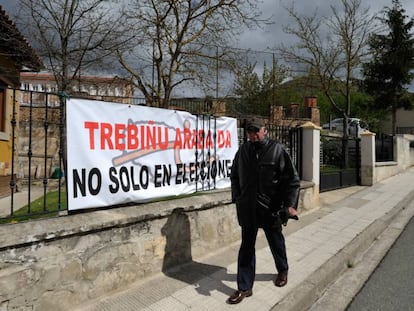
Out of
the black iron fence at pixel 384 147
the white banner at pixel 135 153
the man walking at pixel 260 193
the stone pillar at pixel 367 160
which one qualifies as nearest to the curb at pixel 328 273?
the man walking at pixel 260 193

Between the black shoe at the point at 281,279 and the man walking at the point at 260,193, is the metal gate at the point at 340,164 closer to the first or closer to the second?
the black shoe at the point at 281,279

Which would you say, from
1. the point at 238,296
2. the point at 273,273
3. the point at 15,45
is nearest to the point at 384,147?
the point at 273,273

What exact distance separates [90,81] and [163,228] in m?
9.31

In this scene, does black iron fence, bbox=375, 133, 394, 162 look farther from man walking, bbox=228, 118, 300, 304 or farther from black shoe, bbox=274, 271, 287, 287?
man walking, bbox=228, 118, 300, 304

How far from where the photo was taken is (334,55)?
1566cm

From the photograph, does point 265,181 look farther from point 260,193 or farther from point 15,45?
point 15,45

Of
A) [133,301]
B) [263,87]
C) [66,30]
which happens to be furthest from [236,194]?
[263,87]

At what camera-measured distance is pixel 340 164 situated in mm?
13055

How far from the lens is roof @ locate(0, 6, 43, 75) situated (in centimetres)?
867

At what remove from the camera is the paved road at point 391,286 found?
3.51 metres

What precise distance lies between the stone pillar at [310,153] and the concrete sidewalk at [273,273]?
793 millimetres

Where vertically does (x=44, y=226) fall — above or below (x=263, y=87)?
below

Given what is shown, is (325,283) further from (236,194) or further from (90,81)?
(90,81)

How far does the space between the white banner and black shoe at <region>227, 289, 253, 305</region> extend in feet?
5.07
